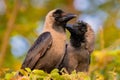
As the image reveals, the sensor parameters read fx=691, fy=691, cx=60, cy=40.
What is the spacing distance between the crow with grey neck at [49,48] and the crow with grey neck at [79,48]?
128 millimetres

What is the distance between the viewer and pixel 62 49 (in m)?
9.51

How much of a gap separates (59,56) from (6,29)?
18.7 feet

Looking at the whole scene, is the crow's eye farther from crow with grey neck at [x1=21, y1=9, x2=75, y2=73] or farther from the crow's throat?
the crow's throat

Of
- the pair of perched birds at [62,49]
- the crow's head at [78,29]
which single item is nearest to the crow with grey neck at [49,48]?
the pair of perched birds at [62,49]

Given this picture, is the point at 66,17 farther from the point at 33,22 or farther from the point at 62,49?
the point at 33,22

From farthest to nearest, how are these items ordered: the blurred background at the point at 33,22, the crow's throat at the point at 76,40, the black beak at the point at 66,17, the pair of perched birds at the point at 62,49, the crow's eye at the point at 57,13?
the blurred background at the point at 33,22, the crow's eye at the point at 57,13, the black beak at the point at 66,17, the crow's throat at the point at 76,40, the pair of perched birds at the point at 62,49

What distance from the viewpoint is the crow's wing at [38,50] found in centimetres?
968

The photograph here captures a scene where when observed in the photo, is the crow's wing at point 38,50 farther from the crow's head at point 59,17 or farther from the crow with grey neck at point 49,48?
the crow's head at point 59,17

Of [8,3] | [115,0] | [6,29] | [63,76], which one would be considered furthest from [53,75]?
[115,0]

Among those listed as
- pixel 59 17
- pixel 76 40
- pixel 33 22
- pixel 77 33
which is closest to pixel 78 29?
pixel 77 33

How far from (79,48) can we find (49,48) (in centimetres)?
42

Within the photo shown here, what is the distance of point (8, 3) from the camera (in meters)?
16.4

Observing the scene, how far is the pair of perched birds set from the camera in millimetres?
9539

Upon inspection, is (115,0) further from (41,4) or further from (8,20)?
(8,20)
